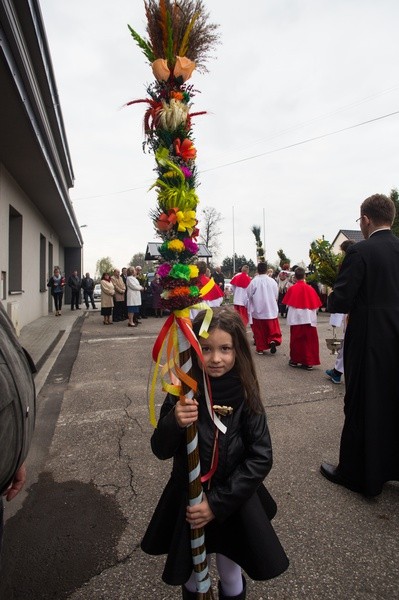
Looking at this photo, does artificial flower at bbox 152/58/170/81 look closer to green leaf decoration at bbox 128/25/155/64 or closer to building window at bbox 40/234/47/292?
green leaf decoration at bbox 128/25/155/64

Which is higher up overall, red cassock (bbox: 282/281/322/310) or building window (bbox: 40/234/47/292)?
building window (bbox: 40/234/47/292)

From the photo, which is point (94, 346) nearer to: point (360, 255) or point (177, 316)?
point (360, 255)

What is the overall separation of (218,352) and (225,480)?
1.75 feet

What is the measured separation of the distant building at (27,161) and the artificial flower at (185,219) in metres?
4.22

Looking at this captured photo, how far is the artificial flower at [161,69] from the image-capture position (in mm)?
1602

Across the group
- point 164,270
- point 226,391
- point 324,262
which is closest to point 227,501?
point 226,391

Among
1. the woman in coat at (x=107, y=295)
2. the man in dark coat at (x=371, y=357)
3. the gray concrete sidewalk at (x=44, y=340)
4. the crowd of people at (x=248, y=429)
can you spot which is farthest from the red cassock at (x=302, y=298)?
the woman in coat at (x=107, y=295)

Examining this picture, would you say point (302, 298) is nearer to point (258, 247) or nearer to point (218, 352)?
point (258, 247)

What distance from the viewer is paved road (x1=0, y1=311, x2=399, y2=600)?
6.61 feet

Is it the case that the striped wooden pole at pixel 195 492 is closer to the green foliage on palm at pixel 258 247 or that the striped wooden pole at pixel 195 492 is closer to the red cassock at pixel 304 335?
the red cassock at pixel 304 335

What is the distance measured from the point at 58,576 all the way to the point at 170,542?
2.73ft

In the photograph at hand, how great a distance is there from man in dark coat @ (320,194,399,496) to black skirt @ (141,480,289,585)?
1408mm

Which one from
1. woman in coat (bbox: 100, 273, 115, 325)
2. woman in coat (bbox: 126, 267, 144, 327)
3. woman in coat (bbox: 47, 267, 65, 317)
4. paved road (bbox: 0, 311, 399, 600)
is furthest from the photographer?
woman in coat (bbox: 47, 267, 65, 317)

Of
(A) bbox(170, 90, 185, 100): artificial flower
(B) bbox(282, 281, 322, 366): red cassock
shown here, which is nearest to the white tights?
(A) bbox(170, 90, 185, 100): artificial flower
